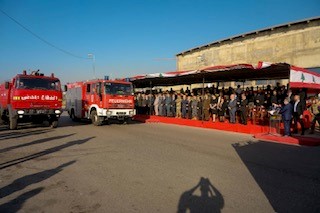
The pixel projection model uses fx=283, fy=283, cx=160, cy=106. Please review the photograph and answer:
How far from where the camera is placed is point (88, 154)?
8.37m

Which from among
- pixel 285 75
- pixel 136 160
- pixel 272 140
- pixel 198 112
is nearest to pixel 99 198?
pixel 136 160

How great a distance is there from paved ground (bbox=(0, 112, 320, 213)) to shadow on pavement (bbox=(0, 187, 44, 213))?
1 cm

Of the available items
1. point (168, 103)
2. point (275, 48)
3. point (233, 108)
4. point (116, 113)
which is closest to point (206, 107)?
point (233, 108)

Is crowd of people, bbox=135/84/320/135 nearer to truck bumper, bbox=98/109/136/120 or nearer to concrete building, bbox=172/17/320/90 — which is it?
truck bumper, bbox=98/109/136/120

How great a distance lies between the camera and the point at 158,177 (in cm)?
600

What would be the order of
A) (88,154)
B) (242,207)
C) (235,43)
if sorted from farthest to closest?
(235,43) < (88,154) < (242,207)

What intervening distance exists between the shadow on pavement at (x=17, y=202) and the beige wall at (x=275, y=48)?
2383 cm

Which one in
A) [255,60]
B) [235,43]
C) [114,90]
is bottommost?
[114,90]

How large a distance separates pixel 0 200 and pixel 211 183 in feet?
12.5

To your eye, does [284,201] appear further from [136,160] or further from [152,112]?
[152,112]

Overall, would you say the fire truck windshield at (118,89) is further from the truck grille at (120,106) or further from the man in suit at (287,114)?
the man in suit at (287,114)

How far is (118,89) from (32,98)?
451cm

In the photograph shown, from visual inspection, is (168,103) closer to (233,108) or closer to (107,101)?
(107,101)

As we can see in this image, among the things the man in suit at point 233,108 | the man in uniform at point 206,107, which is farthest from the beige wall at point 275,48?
the man in suit at point 233,108
